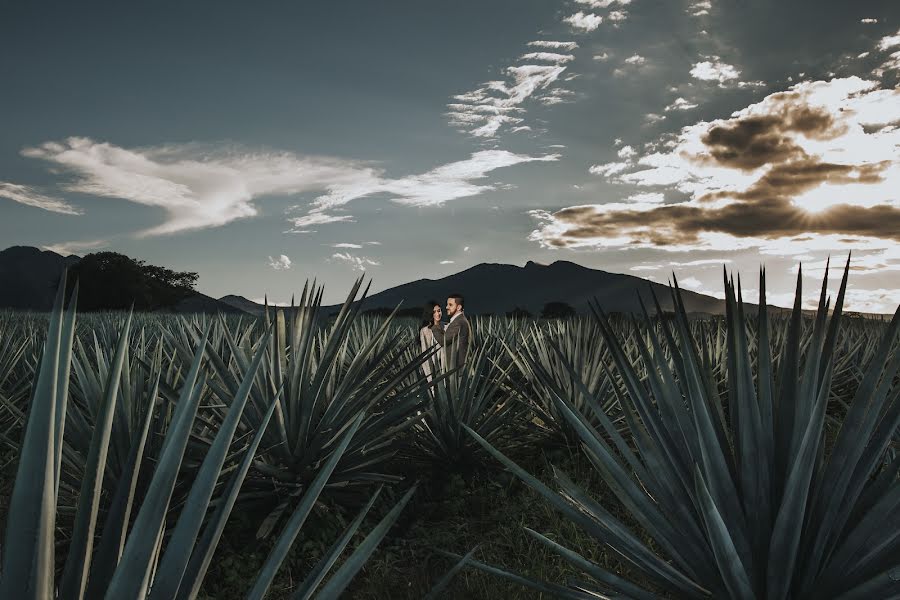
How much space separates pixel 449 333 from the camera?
6.30 m

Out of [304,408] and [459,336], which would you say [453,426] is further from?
[304,408]

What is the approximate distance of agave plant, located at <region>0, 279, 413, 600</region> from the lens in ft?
2.42

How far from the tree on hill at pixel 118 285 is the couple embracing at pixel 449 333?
55.2m

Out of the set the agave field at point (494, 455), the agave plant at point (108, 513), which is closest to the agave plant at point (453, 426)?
the agave field at point (494, 455)

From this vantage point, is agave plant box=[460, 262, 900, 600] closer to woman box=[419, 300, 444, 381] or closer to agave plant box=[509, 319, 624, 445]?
agave plant box=[509, 319, 624, 445]

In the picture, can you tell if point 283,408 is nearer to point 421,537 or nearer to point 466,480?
point 421,537

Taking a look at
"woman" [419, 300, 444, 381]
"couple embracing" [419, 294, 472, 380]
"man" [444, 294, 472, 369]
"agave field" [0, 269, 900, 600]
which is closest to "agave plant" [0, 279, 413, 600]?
"agave field" [0, 269, 900, 600]

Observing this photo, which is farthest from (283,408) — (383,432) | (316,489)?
(316,489)

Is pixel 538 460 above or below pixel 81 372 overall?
below

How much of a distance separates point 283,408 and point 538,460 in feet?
9.61

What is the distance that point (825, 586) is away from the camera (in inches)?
54.9

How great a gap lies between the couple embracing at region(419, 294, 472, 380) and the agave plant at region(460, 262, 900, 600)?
12.4 ft

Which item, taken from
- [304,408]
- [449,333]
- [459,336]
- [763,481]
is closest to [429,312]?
[449,333]

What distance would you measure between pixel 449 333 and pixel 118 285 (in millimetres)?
61329
